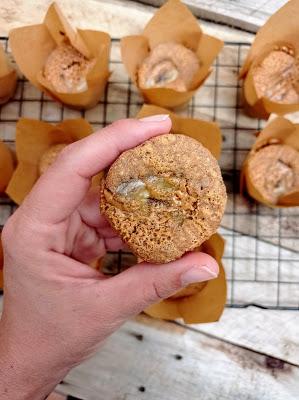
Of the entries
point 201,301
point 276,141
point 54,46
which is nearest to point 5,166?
point 54,46

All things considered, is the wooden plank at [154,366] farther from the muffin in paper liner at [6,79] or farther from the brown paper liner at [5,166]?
the muffin in paper liner at [6,79]

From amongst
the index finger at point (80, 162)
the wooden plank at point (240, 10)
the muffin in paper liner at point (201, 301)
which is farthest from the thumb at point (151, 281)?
the wooden plank at point (240, 10)

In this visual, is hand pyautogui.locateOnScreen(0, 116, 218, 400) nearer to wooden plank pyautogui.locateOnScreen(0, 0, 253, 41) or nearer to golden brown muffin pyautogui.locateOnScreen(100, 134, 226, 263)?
golden brown muffin pyautogui.locateOnScreen(100, 134, 226, 263)

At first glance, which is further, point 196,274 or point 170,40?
point 170,40

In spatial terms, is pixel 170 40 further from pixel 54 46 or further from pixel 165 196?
pixel 165 196

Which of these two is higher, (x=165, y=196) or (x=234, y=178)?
(x=165, y=196)

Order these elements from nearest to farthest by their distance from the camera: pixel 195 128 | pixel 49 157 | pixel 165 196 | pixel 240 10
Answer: pixel 165 196
pixel 195 128
pixel 49 157
pixel 240 10

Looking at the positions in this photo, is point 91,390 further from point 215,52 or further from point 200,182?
point 215,52
